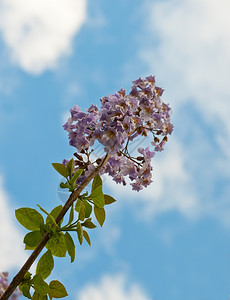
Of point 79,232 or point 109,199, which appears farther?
point 109,199

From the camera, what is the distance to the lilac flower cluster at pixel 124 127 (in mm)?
1777

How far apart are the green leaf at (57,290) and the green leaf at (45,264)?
0.06 metres

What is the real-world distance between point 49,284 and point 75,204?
0.37 m

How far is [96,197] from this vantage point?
1810 millimetres

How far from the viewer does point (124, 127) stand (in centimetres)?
177

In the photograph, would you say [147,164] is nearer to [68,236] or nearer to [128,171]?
[128,171]

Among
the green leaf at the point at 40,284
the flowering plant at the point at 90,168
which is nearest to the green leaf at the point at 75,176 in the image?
the flowering plant at the point at 90,168

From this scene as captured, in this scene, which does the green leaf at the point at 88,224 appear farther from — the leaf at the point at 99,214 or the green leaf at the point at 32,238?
the green leaf at the point at 32,238

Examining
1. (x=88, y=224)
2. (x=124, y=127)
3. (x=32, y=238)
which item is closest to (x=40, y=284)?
(x=32, y=238)

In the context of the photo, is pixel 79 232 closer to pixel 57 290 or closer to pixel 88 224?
pixel 88 224

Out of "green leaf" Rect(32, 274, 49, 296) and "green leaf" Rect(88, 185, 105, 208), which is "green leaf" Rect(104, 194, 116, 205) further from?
"green leaf" Rect(32, 274, 49, 296)

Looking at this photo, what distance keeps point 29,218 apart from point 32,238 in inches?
3.6

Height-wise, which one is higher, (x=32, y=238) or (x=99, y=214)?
(x=99, y=214)

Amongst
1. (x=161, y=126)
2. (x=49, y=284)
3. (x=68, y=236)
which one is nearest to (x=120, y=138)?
(x=161, y=126)
